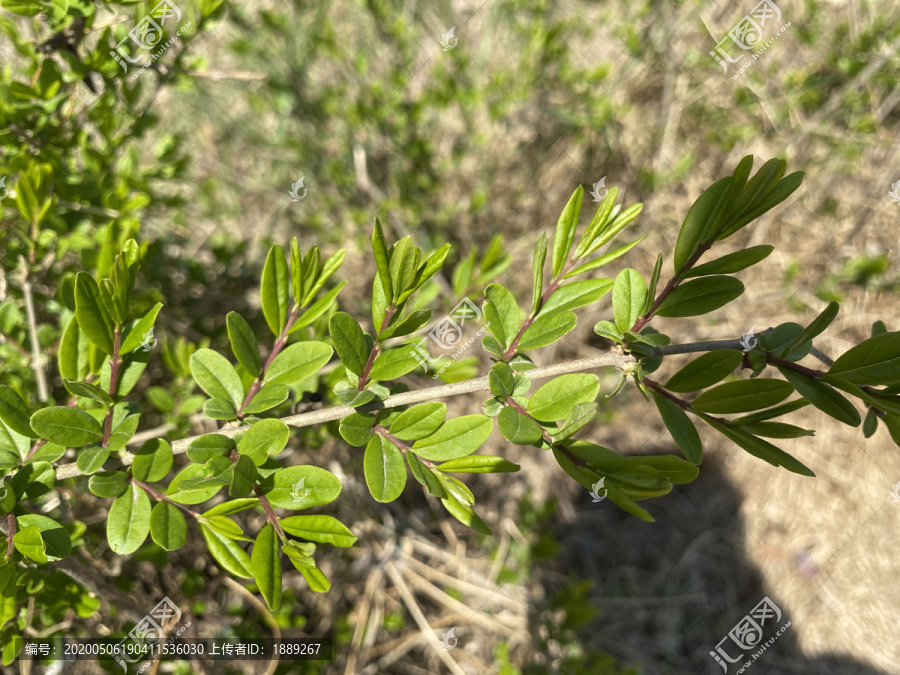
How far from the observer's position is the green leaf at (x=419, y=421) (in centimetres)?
73

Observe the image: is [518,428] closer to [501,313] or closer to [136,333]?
[501,313]

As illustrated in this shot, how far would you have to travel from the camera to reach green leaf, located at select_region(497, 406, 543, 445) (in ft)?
2.13

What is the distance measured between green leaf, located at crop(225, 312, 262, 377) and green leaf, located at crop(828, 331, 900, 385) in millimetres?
815

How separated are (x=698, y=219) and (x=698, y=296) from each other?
4.1 inches

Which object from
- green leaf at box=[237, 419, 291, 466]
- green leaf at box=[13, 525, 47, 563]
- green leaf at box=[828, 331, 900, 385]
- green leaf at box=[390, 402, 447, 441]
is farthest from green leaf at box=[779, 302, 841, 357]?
green leaf at box=[13, 525, 47, 563]

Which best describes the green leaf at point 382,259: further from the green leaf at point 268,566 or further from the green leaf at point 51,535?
the green leaf at point 51,535

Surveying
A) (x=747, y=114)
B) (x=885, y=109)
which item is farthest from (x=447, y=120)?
(x=885, y=109)

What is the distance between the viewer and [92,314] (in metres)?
0.73

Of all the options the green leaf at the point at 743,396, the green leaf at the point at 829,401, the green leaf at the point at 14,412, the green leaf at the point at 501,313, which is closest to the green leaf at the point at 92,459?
the green leaf at the point at 14,412

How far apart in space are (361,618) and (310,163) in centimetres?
234

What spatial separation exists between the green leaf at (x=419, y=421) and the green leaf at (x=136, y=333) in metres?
0.38

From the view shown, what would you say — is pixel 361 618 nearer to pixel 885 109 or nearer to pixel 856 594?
pixel 856 594

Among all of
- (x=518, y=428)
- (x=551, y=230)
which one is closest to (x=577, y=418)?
(x=518, y=428)

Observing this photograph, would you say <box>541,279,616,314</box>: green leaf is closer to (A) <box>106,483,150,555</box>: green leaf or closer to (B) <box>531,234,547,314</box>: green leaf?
(B) <box>531,234,547,314</box>: green leaf
